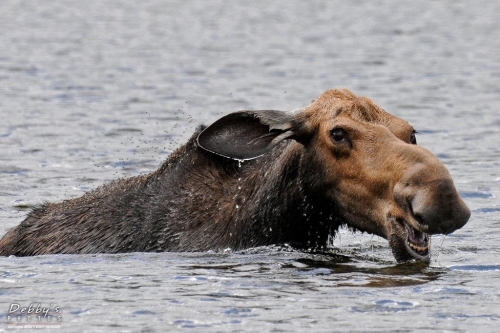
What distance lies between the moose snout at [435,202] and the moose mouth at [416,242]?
32cm

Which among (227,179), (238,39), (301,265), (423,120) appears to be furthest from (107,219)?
(238,39)

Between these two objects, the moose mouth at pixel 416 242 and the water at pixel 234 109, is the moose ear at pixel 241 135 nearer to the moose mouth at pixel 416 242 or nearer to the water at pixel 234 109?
the water at pixel 234 109

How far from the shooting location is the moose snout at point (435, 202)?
9.48 m

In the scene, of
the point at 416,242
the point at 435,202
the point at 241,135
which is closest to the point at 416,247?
the point at 416,242

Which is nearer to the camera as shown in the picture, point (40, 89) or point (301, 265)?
point (301, 265)

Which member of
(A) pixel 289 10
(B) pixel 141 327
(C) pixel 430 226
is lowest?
(B) pixel 141 327

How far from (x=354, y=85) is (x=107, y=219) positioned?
12642 mm

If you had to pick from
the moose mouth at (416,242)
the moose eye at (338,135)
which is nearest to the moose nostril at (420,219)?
the moose mouth at (416,242)

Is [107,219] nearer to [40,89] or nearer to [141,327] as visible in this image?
[141,327]

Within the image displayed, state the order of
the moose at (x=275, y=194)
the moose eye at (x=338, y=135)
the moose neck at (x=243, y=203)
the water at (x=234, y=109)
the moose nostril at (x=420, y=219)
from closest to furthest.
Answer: the water at (x=234, y=109) → the moose nostril at (x=420, y=219) → the moose at (x=275, y=194) → the moose eye at (x=338, y=135) → the moose neck at (x=243, y=203)

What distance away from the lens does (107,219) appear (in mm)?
11430
